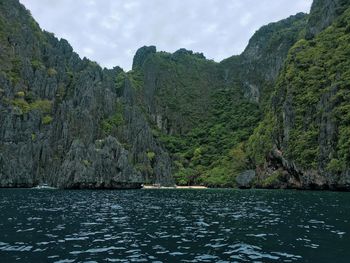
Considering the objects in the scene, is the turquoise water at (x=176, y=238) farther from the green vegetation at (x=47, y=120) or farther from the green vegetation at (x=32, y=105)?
the green vegetation at (x=32, y=105)

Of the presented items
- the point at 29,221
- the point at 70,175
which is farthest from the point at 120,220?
the point at 70,175

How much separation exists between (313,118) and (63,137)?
106 m

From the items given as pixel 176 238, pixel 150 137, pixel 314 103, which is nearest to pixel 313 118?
pixel 314 103

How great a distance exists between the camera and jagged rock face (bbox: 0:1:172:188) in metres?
138

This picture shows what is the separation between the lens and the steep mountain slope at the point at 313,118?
110 m

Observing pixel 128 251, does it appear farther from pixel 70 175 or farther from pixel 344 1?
pixel 344 1

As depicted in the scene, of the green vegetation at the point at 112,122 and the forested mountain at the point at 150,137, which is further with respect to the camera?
the green vegetation at the point at 112,122

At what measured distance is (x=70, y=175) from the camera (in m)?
129

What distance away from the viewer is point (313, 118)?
417 ft

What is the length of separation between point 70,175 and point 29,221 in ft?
302

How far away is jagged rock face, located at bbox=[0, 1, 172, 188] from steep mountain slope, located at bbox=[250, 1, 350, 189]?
2189 inches

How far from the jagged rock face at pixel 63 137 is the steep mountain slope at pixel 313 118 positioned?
55592mm

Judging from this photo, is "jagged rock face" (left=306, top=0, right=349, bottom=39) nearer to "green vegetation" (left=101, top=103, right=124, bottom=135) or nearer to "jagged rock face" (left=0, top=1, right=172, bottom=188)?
"jagged rock face" (left=0, top=1, right=172, bottom=188)

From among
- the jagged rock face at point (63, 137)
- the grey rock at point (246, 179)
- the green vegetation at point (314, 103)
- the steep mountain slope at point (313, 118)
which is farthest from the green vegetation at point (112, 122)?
the green vegetation at point (314, 103)
